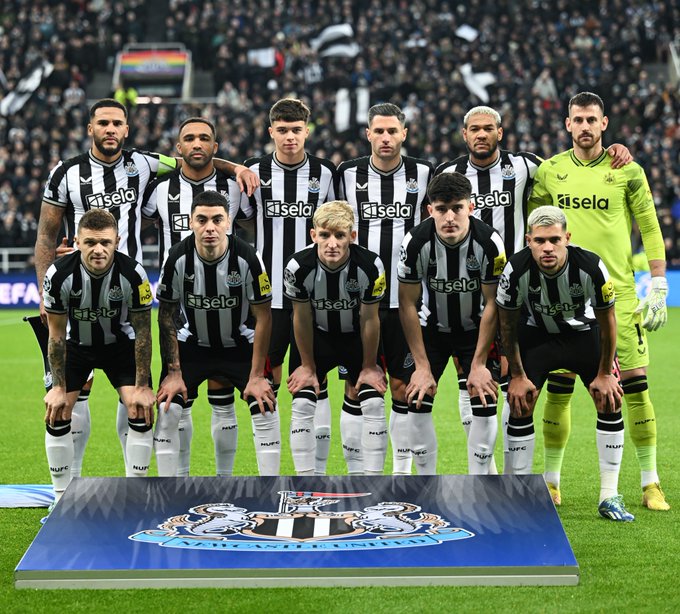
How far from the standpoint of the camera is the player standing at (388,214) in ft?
18.8

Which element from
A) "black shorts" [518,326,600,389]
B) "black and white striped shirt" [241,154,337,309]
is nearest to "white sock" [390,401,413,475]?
"black shorts" [518,326,600,389]

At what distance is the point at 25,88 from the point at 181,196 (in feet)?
70.0

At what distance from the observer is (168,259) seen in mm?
5375

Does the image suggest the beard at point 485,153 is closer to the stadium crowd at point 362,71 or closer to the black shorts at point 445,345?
the black shorts at point 445,345

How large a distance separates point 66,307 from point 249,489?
1.35 meters

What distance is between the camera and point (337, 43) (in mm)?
26844

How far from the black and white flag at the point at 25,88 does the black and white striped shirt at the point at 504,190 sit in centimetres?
2127

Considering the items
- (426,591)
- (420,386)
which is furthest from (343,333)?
(426,591)

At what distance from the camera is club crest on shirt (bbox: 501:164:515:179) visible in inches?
232

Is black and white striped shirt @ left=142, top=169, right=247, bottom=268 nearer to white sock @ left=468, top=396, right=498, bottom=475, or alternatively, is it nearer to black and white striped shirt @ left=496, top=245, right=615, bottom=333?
black and white striped shirt @ left=496, top=245, right=615, bottom=333

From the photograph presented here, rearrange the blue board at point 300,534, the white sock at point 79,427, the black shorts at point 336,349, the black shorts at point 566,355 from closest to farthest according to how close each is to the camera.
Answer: the blue board at point 300,534, the black shorts at point 566,355, the black shorts at point 336,349, the white sock at point 79,427

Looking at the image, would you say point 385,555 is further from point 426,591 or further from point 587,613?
point 587,613

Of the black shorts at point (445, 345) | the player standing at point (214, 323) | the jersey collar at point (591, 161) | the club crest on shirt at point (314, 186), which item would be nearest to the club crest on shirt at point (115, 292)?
the player standing at point (214, 323)

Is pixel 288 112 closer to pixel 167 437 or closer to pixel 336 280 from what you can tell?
pixel 336 280
